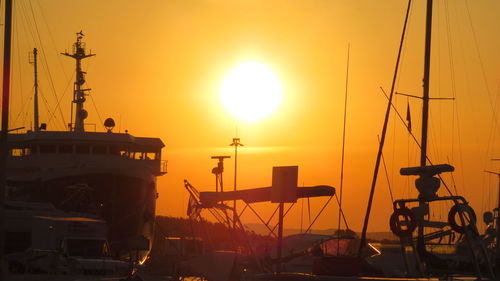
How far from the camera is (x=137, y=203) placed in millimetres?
54531

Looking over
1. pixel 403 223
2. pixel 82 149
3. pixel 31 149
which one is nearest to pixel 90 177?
pixel 82 149

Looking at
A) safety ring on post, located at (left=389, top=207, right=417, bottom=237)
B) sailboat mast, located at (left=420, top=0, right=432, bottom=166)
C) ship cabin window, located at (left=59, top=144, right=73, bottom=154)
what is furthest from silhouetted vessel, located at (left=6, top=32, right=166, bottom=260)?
safety ring on post, located at (left=389, top=207, right=417, bottom=237)

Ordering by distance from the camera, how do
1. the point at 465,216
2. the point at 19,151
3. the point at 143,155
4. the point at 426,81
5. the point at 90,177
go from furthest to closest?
the point at 143,155 < the point at 19,151 < the point at 90,177 < the point at 426,81 < the point at 465,216

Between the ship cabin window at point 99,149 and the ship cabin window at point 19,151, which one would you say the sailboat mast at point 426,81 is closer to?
the ship cabin window at point 99,149

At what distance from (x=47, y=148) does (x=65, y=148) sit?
109 cm

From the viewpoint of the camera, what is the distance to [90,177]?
52562mm

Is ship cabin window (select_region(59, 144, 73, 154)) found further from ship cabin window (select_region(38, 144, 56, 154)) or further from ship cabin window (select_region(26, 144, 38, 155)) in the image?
ship cabin window (select_region(26, 144, 38, 155))

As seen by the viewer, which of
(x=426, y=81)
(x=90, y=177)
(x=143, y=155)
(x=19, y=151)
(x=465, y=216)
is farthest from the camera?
(x=143, y=155)

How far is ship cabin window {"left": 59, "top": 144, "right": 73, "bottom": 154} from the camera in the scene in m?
53.1

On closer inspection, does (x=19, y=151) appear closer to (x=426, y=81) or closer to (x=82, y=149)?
(x=82, y=149)

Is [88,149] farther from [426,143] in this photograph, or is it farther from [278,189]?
[278,189]

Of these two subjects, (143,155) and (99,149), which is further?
(143,155)

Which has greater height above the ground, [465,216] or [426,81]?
[426,81]

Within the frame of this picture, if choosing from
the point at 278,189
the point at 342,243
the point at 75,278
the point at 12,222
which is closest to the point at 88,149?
the point at 12,222
